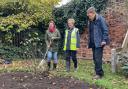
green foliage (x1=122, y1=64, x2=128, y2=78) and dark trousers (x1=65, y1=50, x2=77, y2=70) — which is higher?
dark trousers (x1=65, y1=50, x2=77, y2=70)

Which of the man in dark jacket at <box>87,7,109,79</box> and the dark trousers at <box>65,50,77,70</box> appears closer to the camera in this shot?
the man in dark jacket at <box>87,7,109,79</box>

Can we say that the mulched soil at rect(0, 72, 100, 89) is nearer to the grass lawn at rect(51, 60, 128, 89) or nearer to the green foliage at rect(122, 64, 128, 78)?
the grass lawn at rect(51, 60, 128, 89)

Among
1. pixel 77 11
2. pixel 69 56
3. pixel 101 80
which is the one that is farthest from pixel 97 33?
pixel 77 11

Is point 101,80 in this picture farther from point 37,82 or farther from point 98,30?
point 37,82

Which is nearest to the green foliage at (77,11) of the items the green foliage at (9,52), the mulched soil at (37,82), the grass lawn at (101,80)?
the green foliage at (9,52)

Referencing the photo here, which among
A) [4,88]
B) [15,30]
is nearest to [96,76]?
[4,88]

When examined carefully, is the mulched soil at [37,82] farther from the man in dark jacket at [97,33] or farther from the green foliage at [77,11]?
the green foliage at [77,11]

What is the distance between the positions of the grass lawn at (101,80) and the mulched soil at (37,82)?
40cm

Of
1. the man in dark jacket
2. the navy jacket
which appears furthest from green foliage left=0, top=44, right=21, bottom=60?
the navy jacket

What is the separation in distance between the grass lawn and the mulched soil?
403 millimetres

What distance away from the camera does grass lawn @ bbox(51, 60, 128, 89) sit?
11070mm

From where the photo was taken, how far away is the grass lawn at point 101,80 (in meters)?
11.1

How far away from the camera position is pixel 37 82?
11.2m

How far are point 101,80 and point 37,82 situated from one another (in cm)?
182
